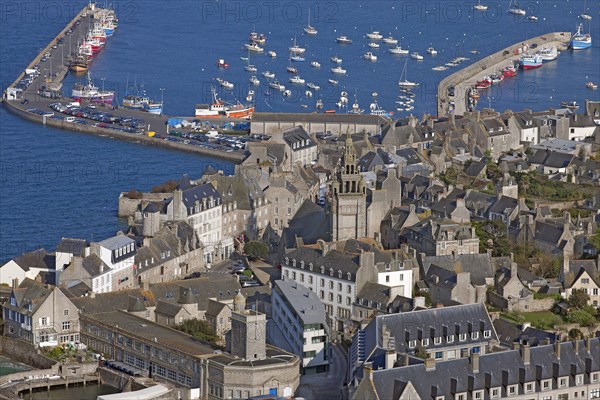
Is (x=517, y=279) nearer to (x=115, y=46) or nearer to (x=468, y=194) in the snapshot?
(x=468, y=194)

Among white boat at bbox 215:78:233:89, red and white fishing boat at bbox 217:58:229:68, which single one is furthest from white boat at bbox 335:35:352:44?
white boat at bbox 215:78:233:89

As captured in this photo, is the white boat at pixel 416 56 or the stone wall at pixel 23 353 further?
the white boat at pixel 416 56

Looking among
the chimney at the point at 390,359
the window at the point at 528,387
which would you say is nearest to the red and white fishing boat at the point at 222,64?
the chimney at the point at 390,359

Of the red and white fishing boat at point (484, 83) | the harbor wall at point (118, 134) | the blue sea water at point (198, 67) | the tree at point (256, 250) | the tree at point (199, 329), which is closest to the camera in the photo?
the tree at point (199, 329)

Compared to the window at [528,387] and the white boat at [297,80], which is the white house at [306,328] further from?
the white boat at [297,80]

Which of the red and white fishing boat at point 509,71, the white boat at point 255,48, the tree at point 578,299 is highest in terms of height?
the white boat at point 255,48

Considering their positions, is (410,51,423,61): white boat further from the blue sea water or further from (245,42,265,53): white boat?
(245,42,265,53): white boat

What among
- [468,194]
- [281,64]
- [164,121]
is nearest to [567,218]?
[468,194]

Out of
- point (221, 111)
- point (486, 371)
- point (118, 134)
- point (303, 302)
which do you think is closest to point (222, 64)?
point (221, 111)
